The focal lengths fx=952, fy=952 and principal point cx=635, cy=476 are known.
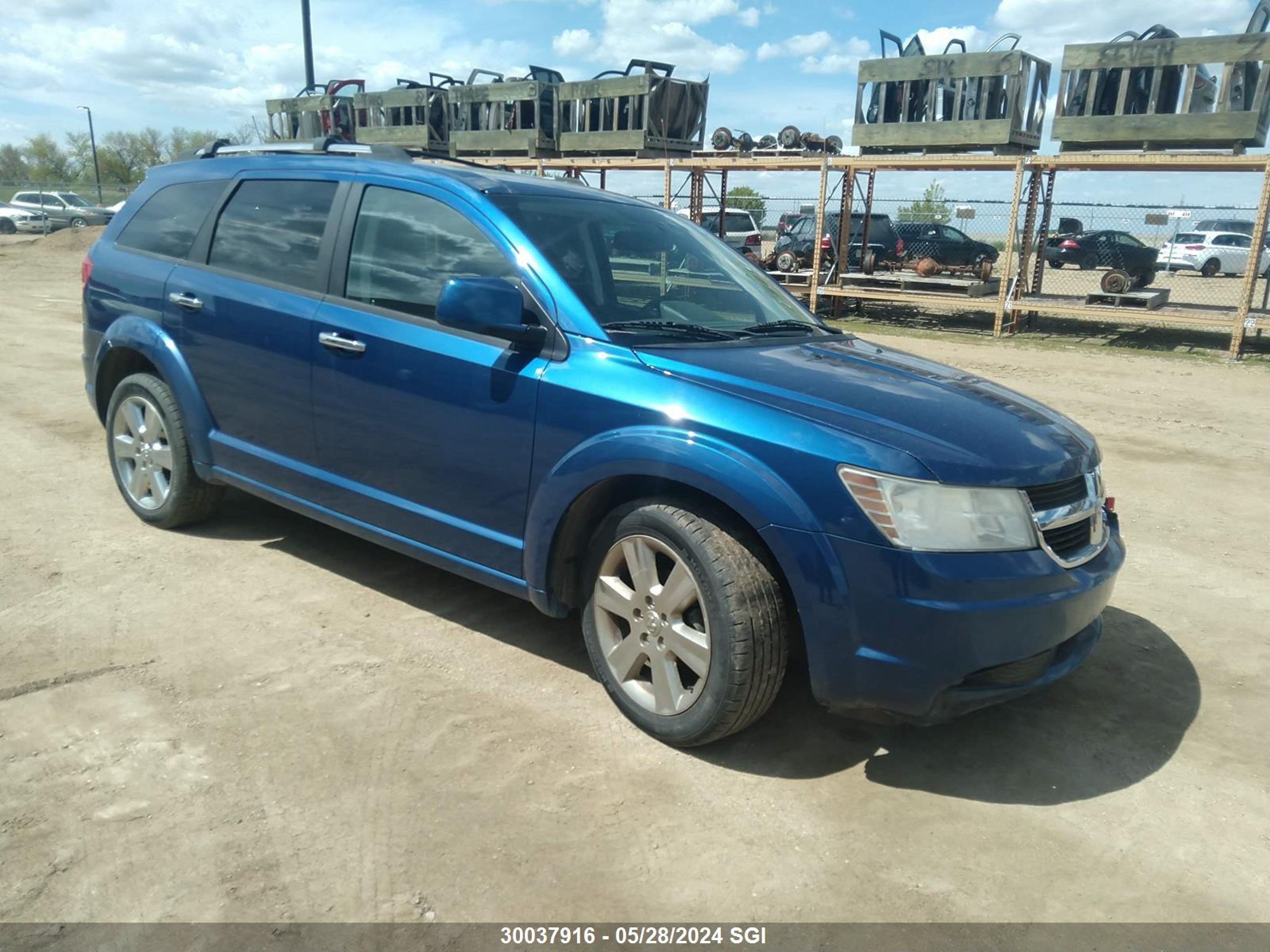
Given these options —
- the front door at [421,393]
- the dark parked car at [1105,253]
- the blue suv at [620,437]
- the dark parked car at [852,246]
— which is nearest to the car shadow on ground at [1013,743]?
the blue suv at [620,437]

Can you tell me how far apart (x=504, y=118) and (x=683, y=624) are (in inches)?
723

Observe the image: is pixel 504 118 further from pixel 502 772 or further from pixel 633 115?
pixel 502 772

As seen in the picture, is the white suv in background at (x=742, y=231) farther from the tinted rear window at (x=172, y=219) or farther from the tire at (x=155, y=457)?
the tire at (x=155, y=457)

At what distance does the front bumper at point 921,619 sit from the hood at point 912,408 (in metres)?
0.28

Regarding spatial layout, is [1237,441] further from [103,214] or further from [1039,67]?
[103,214]

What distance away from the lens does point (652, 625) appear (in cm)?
307

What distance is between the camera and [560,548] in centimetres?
327

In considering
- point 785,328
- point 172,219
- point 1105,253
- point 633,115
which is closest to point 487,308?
point 785,328

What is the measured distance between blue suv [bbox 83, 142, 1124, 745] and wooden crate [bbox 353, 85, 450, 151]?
55.4 ft

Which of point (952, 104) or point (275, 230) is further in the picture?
point (952, 104)

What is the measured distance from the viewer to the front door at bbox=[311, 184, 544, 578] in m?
3.37

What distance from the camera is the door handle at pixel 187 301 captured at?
4.35m

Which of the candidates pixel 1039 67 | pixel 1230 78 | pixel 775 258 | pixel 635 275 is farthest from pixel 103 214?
pixel 635 275

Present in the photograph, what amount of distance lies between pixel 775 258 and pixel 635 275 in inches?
649
